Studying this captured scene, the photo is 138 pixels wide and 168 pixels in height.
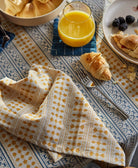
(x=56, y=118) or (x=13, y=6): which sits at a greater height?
(x=13, y=6)

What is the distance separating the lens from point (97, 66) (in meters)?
0.91

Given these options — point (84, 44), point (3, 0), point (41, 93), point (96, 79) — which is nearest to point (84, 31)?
point (84, 44)

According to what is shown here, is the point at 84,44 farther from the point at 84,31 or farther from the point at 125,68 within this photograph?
the point at 125,68

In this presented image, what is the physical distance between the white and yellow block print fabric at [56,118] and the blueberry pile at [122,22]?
0.39 metres

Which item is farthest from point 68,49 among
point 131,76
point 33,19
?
point 131,76

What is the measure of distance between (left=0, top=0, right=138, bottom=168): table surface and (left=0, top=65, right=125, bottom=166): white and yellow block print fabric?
0.15 ft

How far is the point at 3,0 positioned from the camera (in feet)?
3.58

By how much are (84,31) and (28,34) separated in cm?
31

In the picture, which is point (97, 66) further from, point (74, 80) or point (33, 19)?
point (33, 19)

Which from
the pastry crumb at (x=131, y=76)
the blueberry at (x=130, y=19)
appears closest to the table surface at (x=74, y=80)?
the pastry crumb at (x=131, y=76)

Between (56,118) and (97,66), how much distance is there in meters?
0.28

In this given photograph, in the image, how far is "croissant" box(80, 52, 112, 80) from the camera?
2.97ft

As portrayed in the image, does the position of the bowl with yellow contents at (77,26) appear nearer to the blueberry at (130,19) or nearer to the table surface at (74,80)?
the table surface at (74,80)

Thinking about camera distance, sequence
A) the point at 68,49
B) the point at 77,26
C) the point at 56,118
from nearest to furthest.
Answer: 1. the point at 56,118
2. the point at 77,26
3. the point at 68,49
